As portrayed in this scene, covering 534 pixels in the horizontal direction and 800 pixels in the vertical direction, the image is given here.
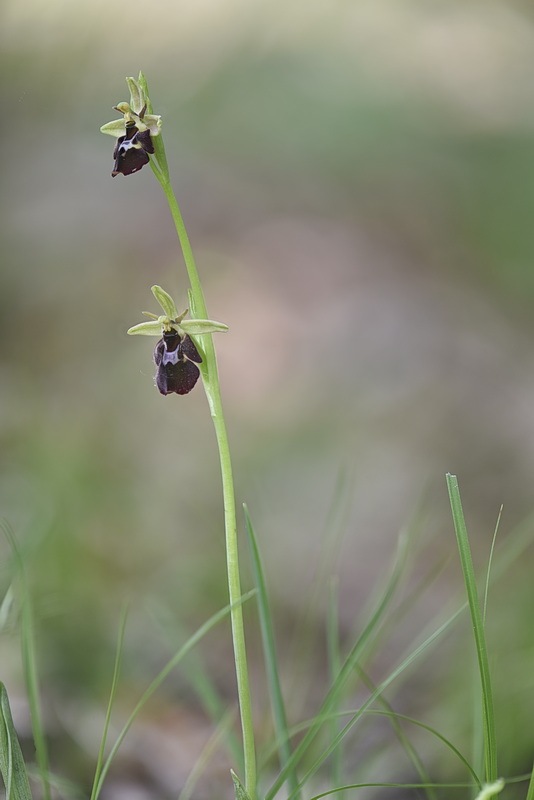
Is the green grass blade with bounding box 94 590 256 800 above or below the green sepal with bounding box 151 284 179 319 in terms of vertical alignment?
below

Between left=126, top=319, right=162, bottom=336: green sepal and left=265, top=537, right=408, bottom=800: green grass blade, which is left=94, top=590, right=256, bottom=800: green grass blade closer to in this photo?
left=265, top=537, right=408, bottom=800: green grass blade

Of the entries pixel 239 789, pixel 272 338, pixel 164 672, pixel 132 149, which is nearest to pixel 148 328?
pixel 132 149

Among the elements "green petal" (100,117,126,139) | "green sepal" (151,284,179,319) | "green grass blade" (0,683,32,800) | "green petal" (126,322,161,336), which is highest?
"green petal" (100,117,126,139)

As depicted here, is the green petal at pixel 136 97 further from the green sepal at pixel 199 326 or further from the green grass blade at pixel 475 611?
the green grass blade at pixel 475 611

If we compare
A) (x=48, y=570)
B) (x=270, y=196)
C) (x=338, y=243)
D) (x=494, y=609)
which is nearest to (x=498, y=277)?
(x=338, y=243)

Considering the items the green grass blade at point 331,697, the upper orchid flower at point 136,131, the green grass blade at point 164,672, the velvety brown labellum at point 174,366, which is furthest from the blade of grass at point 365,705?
the upper orchid flower at point 136,131

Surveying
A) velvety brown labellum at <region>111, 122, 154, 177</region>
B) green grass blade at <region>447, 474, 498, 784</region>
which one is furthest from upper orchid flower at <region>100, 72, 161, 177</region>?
green grass blade at <region>447, 474, 498, 784</region>
